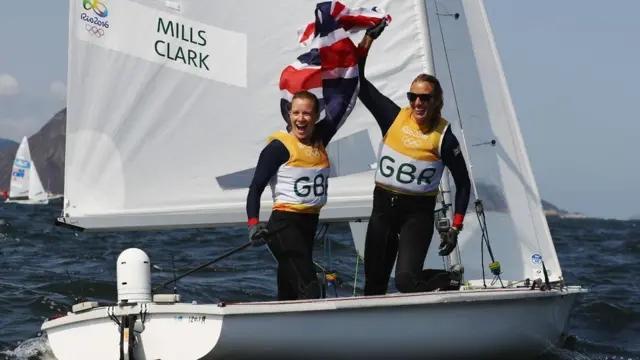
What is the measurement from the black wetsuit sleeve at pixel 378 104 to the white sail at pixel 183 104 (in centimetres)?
74

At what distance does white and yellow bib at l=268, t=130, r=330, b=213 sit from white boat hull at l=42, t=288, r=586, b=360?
2.12 feet

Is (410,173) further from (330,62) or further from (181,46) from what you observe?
(181,46)

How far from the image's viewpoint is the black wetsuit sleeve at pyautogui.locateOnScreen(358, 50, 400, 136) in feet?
21.3

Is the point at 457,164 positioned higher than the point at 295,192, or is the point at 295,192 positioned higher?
the point at 457,164

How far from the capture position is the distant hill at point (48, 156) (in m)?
128

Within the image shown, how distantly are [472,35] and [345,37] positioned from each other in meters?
1.25

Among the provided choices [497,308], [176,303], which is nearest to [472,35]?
[497,308]

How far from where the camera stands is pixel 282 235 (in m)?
6.02

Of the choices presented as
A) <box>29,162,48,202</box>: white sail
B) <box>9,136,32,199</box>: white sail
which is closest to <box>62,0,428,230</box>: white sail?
<box>9,136,32,199</box>: white sail

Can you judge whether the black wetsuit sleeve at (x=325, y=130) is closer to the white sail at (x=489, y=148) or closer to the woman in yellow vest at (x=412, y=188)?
the woman in yellow vest at (x=412, y=188)

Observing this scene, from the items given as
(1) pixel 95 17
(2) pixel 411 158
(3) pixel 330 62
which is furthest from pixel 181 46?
(2) pixel 411 158

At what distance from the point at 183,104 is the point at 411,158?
1.92m

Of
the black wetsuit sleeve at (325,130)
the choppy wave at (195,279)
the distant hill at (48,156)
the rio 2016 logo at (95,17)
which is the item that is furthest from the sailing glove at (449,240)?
the distant hill at (48,156)

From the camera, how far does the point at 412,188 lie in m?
6.29
